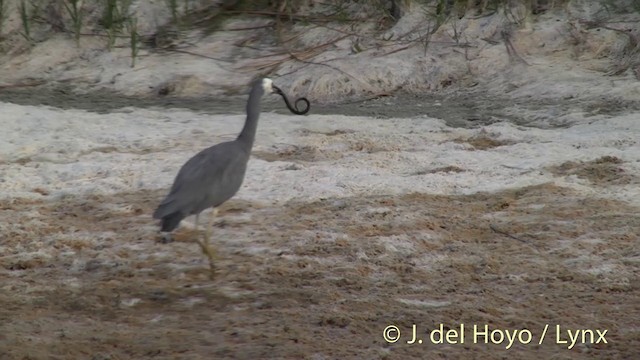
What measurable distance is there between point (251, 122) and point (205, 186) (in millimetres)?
736

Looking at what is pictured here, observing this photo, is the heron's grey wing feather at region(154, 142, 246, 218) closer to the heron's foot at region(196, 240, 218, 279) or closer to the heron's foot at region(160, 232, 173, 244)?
the heron's foot at region(196, 240, 218, 279)

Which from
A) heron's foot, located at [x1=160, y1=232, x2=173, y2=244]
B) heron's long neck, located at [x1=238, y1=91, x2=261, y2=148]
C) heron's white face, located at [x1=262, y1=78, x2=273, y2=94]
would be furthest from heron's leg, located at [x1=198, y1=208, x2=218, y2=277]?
heron's white face, located at [x1=262, y1=78, x2=273, y2=94]

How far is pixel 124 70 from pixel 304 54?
57.7 inches

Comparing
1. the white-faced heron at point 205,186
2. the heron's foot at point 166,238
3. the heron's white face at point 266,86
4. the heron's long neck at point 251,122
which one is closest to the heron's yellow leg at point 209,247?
the white-faced heron at point 205,186

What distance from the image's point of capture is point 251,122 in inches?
271

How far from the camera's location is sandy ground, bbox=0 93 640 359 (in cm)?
538

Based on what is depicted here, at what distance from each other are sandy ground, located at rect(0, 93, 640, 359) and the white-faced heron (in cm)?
27

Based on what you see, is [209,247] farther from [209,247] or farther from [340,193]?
[340,193]

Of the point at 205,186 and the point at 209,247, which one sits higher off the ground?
the point at 205,186

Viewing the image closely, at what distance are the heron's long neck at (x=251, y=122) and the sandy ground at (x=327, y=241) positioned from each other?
18.7 inches

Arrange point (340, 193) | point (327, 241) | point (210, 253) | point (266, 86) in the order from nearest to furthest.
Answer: point (210, 253) < point (327, 241) < point (266, 86) < point (340, 193)

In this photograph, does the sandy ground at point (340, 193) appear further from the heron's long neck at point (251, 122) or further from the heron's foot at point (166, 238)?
the heron's long neck at point (251, 122)

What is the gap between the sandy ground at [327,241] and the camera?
5379 millimetres

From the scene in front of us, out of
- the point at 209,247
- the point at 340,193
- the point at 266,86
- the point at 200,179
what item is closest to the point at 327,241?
the point at 209,247
